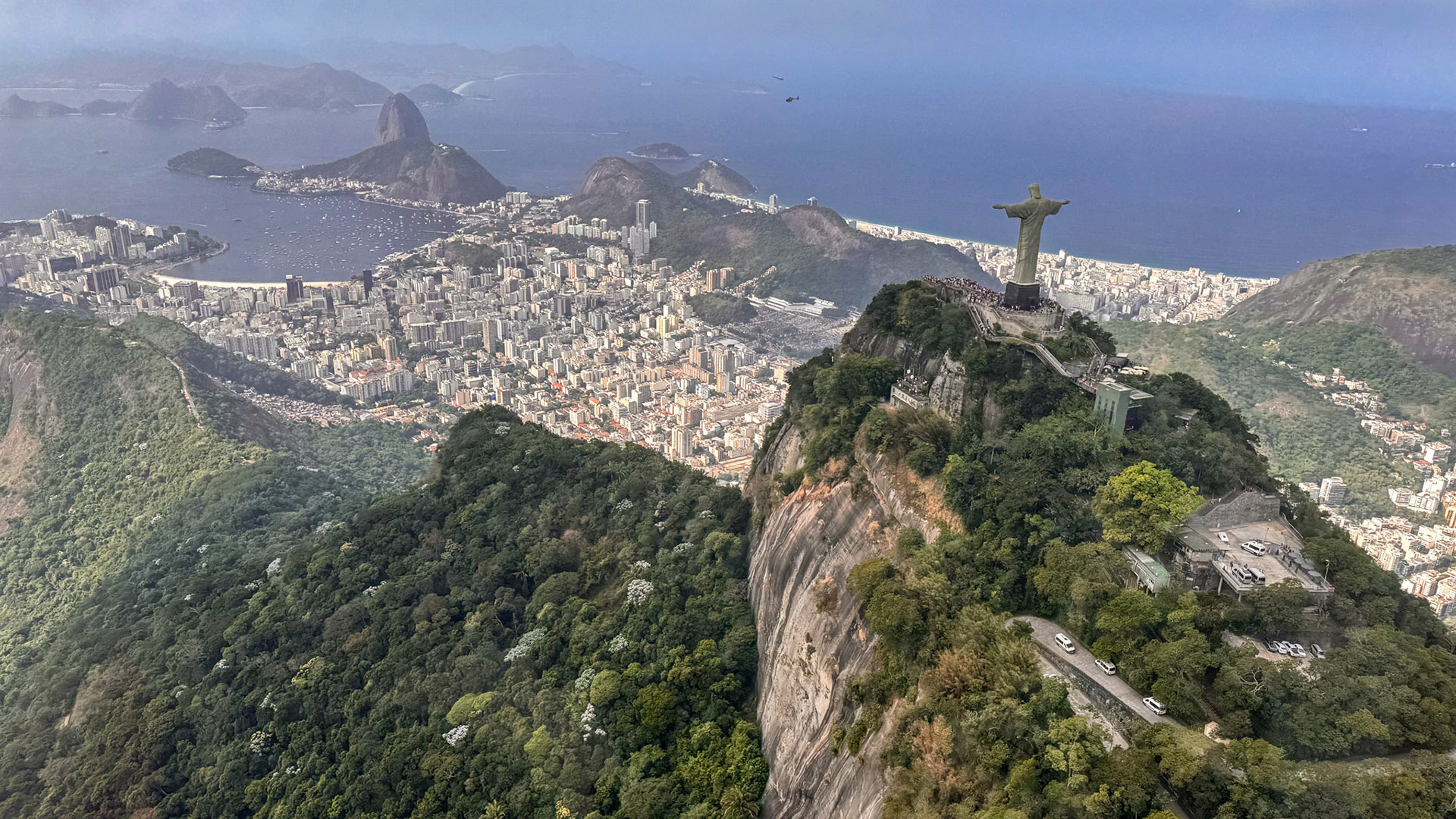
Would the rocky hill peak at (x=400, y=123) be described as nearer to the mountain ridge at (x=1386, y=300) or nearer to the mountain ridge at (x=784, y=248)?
the mountain ridge at (x=784, y=248)

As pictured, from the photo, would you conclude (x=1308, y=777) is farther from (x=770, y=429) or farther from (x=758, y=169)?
(x=758, y=169)

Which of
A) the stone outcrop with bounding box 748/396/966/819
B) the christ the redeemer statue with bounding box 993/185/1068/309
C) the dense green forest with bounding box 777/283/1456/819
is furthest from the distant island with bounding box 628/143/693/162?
the dense green forest with bounding box 777/283/1456/819

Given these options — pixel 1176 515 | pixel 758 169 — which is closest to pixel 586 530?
pixel 1176 515

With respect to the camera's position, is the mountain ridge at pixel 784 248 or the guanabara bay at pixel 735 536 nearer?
the guanabara bay at pixel 735 536

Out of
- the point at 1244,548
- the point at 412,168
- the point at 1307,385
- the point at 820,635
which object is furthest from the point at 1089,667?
the point at 412,168

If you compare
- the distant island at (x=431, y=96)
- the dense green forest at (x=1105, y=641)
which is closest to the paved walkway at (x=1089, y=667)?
the dense green forest at (x=1105, y=641)

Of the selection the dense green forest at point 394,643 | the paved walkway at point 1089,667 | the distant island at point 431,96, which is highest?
the distant island at point 431,96

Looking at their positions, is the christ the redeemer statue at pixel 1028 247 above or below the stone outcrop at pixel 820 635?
above

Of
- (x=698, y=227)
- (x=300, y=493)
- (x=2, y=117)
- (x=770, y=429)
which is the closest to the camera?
(x=770, y=429)
